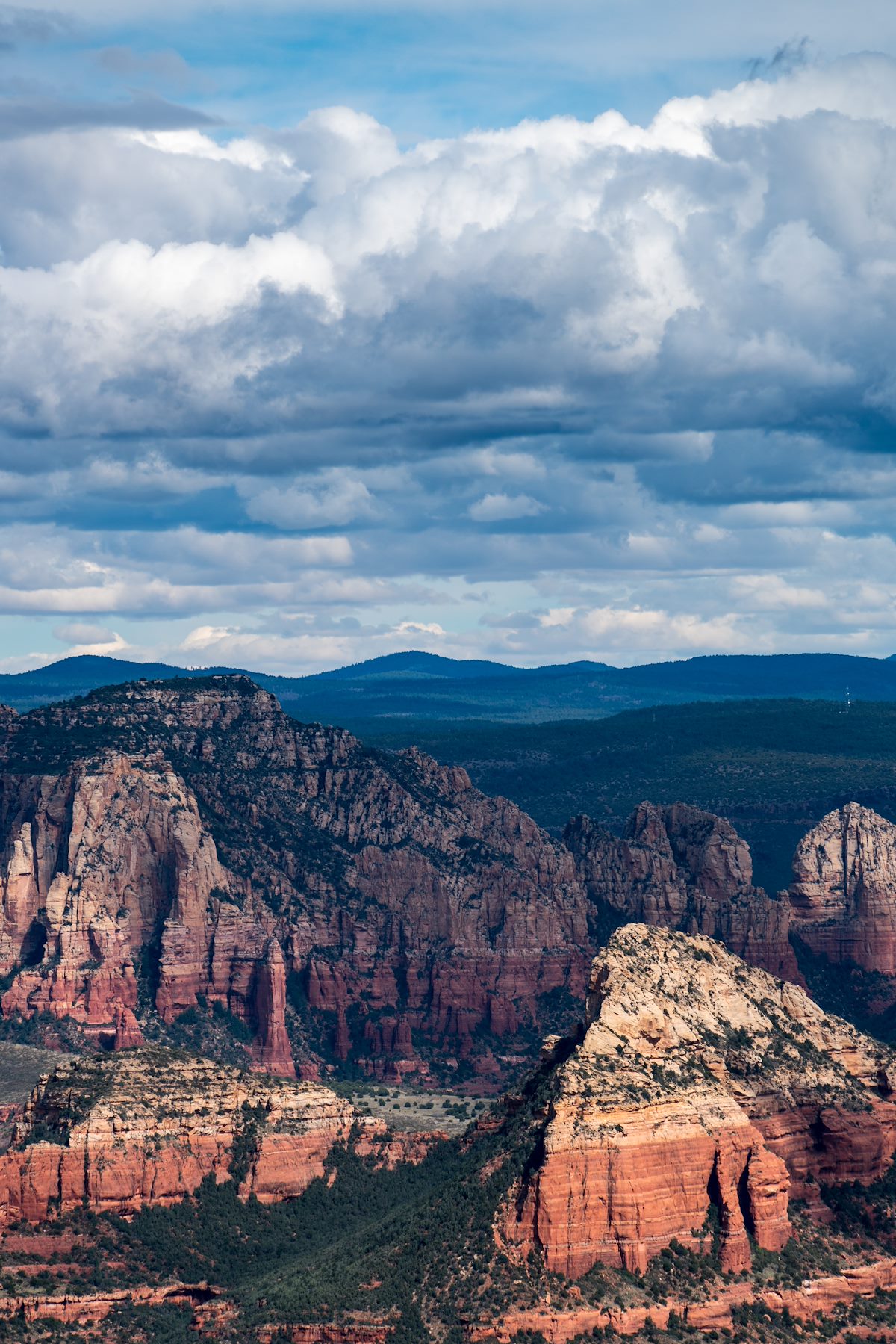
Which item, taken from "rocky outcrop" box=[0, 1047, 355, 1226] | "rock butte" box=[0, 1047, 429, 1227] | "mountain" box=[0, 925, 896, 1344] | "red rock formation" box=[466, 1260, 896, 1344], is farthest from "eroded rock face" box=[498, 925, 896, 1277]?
"rocky outcrop" box=[0, 1047, 355, 1226]

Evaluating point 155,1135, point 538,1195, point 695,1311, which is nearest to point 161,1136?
point 155,1135

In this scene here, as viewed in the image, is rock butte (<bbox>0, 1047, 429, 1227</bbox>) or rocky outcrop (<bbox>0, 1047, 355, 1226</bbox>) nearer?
rocky outcrop (<bbox>0, 1047, 355, 1226</bbox>)

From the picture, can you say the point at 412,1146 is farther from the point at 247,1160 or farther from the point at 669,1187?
the point at 669,1187

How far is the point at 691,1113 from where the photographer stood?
155m

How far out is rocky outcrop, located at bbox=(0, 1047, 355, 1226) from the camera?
170625mm

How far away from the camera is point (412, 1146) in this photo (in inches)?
7323

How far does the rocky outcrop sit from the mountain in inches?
6.4

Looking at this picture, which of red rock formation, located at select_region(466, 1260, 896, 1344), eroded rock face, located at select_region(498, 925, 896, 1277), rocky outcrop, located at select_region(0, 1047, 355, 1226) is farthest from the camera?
rocky outcrop, located at select_region(0, 1047, 355, 1226)

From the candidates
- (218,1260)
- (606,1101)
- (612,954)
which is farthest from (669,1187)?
(218,1260)

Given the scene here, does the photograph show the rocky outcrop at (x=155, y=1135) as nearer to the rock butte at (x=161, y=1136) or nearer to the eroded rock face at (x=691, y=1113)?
the rock butte at (x=161, y=1136)

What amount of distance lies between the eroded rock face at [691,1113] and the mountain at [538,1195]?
5.4 inches

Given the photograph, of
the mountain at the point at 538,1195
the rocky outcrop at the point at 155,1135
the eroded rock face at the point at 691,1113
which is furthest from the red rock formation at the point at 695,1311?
the rocky outcrop at the point at 155,1135

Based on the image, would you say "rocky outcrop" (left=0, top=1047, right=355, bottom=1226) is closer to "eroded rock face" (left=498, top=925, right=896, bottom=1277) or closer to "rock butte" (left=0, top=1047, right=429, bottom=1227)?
"rock butte" (left=0, top=1047, right=429, bottom=1227)

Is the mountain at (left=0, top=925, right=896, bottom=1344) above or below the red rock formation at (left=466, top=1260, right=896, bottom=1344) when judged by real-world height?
above
